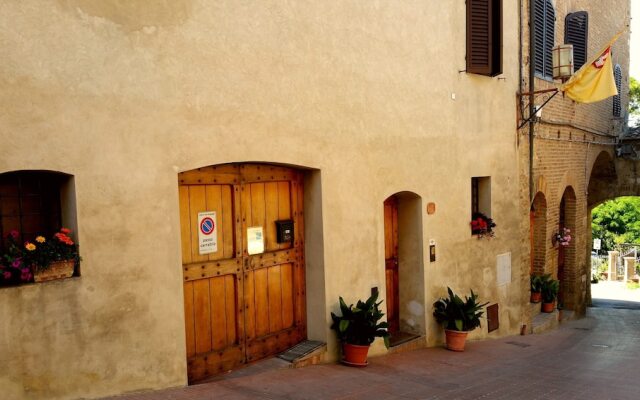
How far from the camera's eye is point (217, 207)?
6.31m

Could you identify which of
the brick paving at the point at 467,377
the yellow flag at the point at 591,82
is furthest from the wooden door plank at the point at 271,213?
the yellow flag at the point at 591,82

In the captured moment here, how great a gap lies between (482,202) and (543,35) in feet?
15.0

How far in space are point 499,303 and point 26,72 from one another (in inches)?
350

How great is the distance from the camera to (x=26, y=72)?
14.8ft

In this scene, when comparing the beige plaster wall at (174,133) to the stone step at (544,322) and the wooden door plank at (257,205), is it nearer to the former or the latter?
the wooden door plank at (257,205)

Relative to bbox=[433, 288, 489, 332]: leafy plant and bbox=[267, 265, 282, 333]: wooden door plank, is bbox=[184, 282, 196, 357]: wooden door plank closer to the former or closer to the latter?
bbox=[267, 265, 282, 333]: wooden door plank

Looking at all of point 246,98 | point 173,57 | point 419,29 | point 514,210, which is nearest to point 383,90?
point 419,29

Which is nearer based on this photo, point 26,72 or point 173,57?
point 26,72

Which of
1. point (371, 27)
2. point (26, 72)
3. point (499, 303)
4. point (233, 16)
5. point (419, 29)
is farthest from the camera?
point (499, 303)

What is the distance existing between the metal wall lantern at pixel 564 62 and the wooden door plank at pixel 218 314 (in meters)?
8.14

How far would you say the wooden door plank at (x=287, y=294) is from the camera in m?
7.11

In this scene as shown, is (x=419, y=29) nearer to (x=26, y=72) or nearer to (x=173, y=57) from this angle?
(x=173, y=57)

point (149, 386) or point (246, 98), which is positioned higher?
point (246, 98)

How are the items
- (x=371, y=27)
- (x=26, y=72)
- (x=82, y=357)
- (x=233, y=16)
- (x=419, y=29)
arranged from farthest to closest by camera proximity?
(x=419, y=29)
(x=371, y=27)
(x=233, y=16)
(x=82, y=357)
(x=26, y=72)
